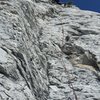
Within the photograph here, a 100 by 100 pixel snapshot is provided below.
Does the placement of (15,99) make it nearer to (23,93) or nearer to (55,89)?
(23,93)

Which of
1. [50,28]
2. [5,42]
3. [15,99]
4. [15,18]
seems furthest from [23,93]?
[50,28]

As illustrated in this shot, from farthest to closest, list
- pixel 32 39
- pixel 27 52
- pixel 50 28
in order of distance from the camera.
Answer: pixel 50 28, pixel 32 39, pixel 27 52

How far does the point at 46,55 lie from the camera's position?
12109 millimetres

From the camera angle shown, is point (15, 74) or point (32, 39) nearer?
point (15, 74)

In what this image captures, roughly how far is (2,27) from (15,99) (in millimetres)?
2977

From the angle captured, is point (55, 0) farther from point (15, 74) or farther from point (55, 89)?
point (15, 74)

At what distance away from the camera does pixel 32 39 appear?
11.8 metres

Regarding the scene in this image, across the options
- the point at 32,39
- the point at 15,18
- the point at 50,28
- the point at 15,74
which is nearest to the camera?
the point at 15,74

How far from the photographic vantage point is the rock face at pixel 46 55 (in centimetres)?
856

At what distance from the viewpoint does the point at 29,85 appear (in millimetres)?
8805

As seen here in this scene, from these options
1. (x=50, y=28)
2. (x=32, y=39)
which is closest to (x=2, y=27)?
(x=32, y=39)

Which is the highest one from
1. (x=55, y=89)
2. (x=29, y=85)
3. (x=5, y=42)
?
(x=5, y=42)

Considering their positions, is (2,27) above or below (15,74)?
above

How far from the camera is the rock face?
8.56 meters
